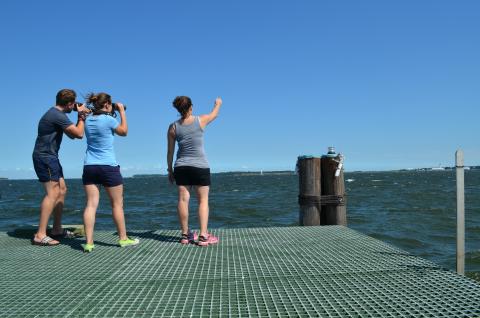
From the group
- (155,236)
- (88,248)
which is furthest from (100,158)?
(155,236)

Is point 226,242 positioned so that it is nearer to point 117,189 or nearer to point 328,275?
point 117,189

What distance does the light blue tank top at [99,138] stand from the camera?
475 cm

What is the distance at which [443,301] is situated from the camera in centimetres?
288

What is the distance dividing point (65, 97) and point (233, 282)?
2.97m

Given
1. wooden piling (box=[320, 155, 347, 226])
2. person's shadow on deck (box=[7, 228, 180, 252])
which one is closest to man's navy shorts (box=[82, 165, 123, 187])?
person's shadow on deck (box=[7, 228, 180, 252])

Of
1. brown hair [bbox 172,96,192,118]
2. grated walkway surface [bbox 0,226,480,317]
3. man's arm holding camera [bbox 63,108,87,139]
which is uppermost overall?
brown hair [bbox 172,96,192,118]

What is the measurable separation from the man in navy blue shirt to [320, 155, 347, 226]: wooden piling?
12.1 feet

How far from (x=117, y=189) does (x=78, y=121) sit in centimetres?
85

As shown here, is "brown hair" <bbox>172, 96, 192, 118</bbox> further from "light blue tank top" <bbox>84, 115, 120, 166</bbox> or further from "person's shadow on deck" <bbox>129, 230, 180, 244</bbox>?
"person's shadow on deck" <bbox>129, 230, 180, 244</bbox>

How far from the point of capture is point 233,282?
11.4 ft

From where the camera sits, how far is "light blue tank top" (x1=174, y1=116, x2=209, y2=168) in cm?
498

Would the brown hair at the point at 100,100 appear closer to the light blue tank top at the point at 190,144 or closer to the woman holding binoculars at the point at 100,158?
the woman holding binoculars at the point at 100,158

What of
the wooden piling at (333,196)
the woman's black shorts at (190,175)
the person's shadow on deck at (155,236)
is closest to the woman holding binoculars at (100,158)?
the woman's black shorts at (190,175)

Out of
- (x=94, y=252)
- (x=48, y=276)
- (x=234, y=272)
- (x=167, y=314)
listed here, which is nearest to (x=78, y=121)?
(x=94, y=252)
